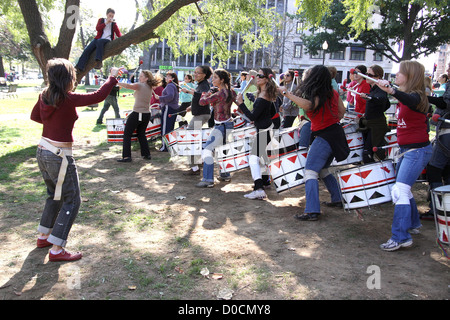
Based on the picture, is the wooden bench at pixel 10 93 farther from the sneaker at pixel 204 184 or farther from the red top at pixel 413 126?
the red top at pixel 413 126

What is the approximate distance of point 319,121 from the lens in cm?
529

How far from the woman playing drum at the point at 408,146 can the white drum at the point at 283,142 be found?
2542 millimetres

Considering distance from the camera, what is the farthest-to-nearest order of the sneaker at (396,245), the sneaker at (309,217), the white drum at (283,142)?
the white drum at (283,142) < the sneaker at (309,217) < the sneaker at (396,245)

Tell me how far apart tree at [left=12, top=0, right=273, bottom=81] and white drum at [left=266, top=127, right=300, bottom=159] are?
4.28 m

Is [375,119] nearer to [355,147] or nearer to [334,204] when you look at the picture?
[355,147]

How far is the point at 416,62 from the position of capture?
14.6 ft

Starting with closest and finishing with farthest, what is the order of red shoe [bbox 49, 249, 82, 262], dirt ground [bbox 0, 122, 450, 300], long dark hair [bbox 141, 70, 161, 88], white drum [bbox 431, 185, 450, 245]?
1. dirt ground [bbox 0, 122, 450, 300]
2. white drum [bbox 431, 185, 450, 245]
3. red shoe [bbox 49, 249, 82, 262]
4. long dark hair [bbox 141, 70, 161, 88]

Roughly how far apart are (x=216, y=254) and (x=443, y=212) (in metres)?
2.32

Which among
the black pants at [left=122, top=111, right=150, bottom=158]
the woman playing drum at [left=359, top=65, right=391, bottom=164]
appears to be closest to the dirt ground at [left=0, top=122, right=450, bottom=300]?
the woman playing drum at [left=359, top=65, right=391, bottom=164]

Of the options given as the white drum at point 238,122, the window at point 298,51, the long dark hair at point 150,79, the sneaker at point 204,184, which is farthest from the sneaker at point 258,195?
the window at point 298,51

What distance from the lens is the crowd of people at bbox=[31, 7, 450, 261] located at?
4023 millimetres

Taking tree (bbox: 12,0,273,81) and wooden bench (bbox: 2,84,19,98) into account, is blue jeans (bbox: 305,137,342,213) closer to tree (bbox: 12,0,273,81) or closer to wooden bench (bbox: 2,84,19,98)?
tree (bbox: 12,0,273,81)

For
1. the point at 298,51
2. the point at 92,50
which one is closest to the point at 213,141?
the point at 92,50

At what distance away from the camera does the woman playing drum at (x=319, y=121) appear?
5.14 metres
